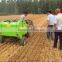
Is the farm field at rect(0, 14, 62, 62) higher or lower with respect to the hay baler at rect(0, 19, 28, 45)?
lower

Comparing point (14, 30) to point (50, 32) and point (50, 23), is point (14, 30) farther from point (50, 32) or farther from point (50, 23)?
point (50, 32)

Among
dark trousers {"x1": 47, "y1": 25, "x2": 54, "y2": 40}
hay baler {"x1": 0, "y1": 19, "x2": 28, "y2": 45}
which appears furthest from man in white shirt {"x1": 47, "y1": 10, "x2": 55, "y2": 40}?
hay baler {"x1": 0, "y1": 19, "x2": 28, "y2": 45}

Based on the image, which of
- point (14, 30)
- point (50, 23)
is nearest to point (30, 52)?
point (14, 30)

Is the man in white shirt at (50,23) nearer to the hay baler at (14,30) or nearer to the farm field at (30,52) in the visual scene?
the farm field at (30,52)

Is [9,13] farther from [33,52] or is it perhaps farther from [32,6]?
[33,52]

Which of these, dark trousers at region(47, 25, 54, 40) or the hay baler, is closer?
the hay baler

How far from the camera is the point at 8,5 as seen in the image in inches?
980

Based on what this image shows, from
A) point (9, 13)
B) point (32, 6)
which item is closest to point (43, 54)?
point (9, 13)

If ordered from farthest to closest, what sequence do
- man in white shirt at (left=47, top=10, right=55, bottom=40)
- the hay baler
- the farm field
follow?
man in white shirt at (left=47, top=10, right=55, bottom=40) → the hay baler → the farm field

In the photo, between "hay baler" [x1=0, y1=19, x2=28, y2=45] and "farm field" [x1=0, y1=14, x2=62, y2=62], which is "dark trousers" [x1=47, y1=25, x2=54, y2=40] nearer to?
"farm field" [x1=0, y1=14, x2=62, y2=62]

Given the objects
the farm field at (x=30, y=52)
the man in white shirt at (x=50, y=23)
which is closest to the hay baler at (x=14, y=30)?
the farm field at (x=30, y=52)

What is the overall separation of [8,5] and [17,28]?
1314cm

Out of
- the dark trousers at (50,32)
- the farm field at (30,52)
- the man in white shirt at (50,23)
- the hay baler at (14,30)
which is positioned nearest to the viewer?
the farm field at (30,52)

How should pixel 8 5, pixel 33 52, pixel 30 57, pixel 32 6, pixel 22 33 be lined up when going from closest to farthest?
pixel 30 57 < pixel 33 52 < pixel 22 33 < pixel 8 5 < pixel 32 6
